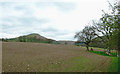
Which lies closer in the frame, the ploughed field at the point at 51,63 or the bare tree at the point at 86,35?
the ploughed field at the point at 51,63

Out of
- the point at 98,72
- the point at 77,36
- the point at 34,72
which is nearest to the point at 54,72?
the point at 34,72

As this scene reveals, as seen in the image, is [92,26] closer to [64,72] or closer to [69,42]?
[69,42]

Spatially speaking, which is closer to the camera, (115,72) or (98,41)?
(115,72)

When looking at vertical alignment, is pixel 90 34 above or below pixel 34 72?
above

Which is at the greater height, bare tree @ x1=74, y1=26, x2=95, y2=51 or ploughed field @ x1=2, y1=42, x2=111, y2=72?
bare tree @ x1=74, y1=26, x2=95, y2=51

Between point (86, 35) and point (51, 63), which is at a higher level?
point (86, 35)

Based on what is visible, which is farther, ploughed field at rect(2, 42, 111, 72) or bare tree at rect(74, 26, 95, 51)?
bare tree at rect(74, 26, 95, 51)

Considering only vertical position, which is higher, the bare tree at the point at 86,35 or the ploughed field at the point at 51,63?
the bare tree at the point at 86,35

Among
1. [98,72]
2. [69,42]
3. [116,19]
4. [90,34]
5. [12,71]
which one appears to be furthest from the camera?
[69,42]

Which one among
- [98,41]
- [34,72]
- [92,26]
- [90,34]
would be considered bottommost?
[34,72]

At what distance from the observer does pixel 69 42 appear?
46094 millimetres

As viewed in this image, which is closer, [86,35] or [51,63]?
[51,63]

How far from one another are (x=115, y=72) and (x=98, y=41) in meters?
22.7

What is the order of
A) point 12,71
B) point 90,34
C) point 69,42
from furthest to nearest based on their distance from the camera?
point 69,42 < point 90,34 < point 12,71
